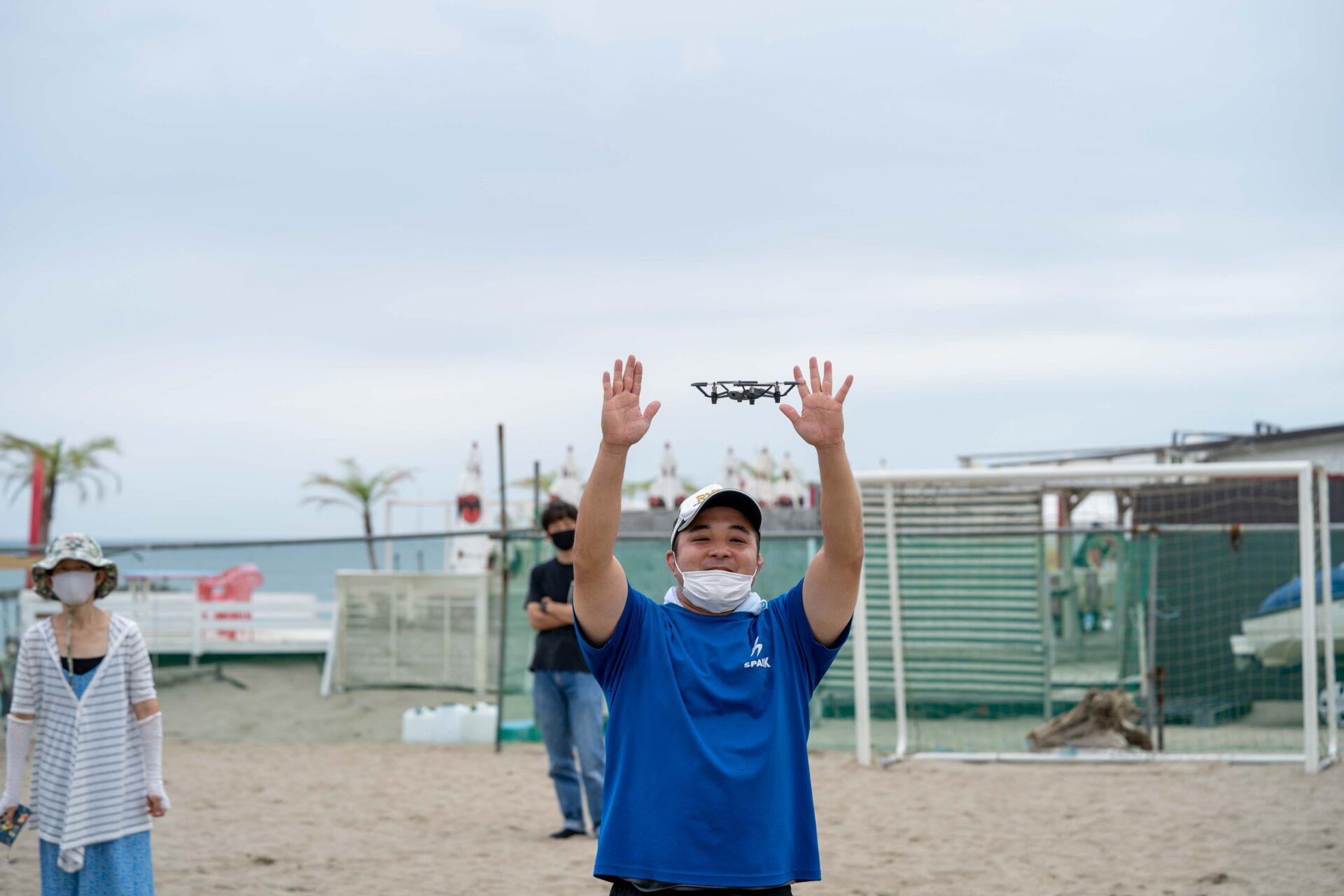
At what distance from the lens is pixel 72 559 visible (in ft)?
16.6

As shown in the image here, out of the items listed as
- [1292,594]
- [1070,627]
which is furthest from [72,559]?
[1292,594]

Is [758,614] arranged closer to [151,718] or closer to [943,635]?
[151,718]

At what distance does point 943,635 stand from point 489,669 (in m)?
4.64

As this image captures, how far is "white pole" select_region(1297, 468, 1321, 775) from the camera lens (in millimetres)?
9781

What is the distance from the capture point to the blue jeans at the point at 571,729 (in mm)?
7676

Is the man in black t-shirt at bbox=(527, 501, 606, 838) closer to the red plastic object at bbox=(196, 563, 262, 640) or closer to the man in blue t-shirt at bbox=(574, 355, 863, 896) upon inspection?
the man in blue t-shirt at bbox=(574, 355, 863, 896)

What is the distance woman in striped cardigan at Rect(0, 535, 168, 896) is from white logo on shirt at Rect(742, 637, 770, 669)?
9.99 ft

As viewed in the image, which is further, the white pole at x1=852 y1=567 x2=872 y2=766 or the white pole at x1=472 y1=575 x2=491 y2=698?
the white pole at x1=472 y1=575 x2=491 y2=698

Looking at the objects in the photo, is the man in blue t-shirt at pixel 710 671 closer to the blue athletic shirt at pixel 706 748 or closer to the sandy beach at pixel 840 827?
the blue athletic shirt at pixel 706 748

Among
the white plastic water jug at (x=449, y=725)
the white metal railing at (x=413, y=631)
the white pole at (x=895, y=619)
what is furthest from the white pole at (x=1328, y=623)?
the white plastic water jug at (x=449, y=725)

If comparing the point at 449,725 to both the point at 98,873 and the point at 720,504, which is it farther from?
the point at 720,504

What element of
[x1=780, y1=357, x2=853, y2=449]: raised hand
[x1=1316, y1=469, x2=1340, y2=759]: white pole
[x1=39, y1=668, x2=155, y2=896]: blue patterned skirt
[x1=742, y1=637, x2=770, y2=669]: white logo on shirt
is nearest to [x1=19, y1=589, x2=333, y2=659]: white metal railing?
[x1=39, y1=668, x2=155, y2=896]: blue patterned skirt

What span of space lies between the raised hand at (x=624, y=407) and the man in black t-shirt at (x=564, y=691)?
4.72 meters

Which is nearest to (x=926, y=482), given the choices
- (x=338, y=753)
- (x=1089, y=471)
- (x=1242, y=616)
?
(x=1089, y=471)
